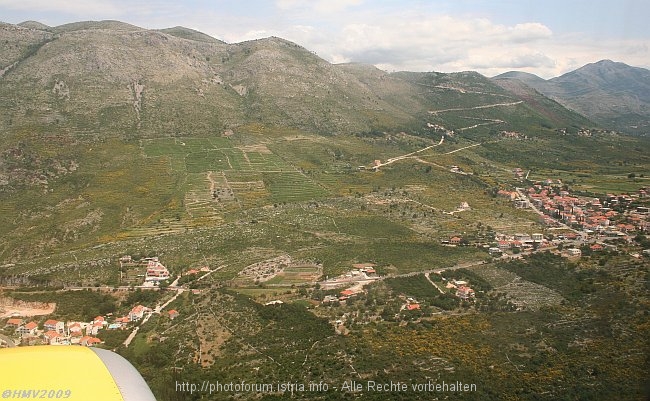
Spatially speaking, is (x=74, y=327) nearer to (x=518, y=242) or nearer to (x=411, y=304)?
(x=411, y=304)

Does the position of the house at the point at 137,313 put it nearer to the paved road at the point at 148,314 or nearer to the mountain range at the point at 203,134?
the paved road at the point at 148,314

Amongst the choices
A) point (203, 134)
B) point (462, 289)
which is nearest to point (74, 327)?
point (462, 289)

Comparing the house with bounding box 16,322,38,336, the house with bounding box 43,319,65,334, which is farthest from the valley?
the house with bounding box 16,322,38,336

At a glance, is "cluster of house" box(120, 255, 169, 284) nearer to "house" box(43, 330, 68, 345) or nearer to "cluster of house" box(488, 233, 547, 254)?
"house" box(43, 330, 68, 345)

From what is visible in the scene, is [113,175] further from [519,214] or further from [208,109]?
[519,214]

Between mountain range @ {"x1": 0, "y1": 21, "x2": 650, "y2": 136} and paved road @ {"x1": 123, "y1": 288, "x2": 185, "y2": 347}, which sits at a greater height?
mountain range @ {"x1": 0, "y1": 21, "x2": 650, "y2": 136}

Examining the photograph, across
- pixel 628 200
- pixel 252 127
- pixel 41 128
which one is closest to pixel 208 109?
pixel 252 127
